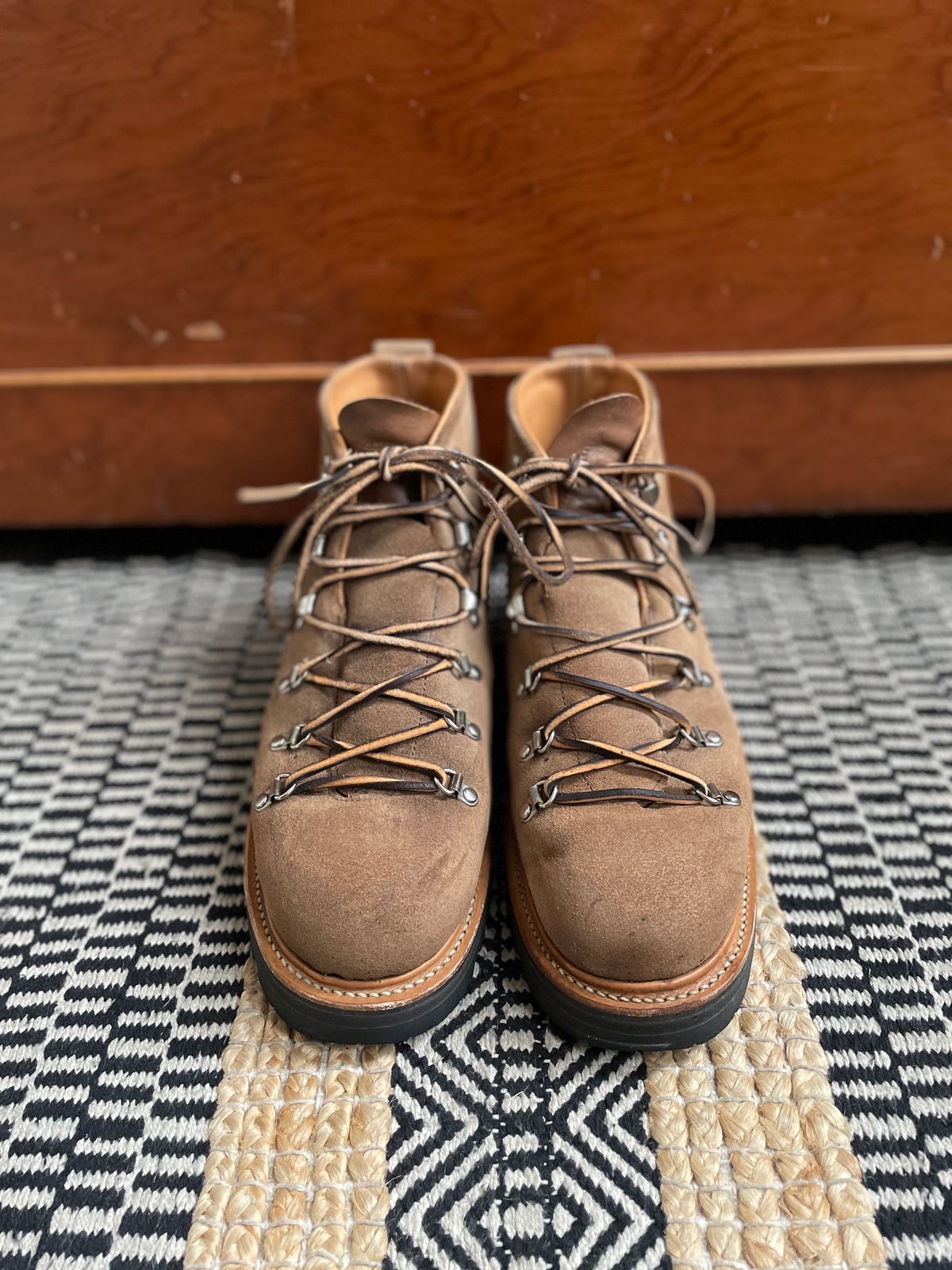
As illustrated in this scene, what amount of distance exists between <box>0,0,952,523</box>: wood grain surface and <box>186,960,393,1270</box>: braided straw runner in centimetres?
47

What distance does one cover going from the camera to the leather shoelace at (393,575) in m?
0.49


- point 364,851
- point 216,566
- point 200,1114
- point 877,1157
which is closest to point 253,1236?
point 200,1114

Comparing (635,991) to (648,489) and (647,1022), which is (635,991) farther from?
(648,489)

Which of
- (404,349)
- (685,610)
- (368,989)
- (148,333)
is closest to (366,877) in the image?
(368,989)

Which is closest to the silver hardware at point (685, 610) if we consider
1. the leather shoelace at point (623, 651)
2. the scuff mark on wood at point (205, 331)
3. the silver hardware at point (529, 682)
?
the leather shoelace at point (623, 651)

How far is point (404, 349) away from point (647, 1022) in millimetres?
462

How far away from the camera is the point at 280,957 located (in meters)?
0.45

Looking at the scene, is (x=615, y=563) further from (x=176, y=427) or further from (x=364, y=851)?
(x=176, y=427)

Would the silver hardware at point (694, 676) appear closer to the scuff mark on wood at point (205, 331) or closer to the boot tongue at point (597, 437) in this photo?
the boot tongue at point (597, 437)

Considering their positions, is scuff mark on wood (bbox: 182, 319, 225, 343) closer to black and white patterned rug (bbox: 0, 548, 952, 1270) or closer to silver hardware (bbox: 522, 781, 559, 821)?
black and white patterned rug (bbox: 0, 548, 952, 1270)

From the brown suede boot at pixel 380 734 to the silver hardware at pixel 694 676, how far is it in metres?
0.12

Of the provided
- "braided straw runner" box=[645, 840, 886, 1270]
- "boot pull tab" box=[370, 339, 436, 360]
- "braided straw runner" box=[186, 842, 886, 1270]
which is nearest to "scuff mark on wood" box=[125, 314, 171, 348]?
"boot pull tab" box=[370, 339, 436, 360]

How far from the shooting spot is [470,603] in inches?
22.5

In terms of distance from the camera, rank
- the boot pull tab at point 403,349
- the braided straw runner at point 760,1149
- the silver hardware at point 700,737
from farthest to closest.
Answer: the boot pull tab at point 403,349
the silver hardware at point 700,737
the braided straw runner at point 760,1149
